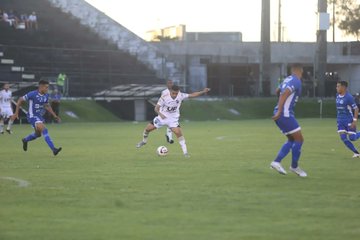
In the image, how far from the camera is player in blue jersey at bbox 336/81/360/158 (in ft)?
67.7

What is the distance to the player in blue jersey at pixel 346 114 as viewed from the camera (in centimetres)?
2062

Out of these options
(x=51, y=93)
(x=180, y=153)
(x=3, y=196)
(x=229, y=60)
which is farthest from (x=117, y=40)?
(x=3, y=196)

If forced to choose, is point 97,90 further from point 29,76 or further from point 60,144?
point 60,144

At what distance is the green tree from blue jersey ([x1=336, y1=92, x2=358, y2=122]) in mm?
80264

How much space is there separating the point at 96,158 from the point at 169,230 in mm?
10161

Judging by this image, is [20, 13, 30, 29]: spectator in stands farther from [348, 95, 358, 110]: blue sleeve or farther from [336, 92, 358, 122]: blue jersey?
[348, 95, 358, 110]: blue sleeve

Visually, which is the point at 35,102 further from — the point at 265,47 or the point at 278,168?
the point at 265,47

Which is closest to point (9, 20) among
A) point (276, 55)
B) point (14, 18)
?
point (14, 18)

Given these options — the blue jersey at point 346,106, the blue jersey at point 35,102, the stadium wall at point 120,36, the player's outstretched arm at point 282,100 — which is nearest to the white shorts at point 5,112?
the blue jersey at point 35,102

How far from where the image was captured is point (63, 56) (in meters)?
50.2

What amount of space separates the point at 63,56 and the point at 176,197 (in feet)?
129

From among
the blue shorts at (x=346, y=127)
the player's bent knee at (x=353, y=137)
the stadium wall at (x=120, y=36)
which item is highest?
the stadium wall at (x=120, y=36)

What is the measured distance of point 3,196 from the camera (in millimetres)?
11891

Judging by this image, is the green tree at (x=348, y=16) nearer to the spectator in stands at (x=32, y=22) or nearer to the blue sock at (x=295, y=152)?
the spectator in stands at (x=32, y=22)
